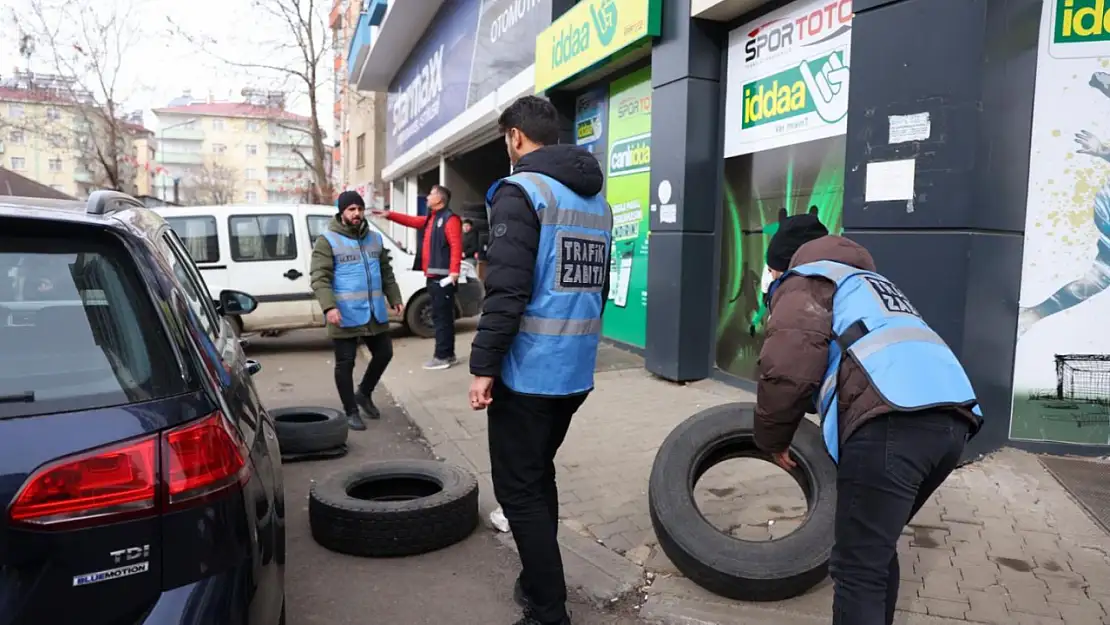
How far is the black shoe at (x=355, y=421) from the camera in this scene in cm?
614

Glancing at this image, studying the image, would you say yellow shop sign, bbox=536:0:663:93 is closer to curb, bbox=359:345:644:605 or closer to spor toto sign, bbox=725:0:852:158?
spor toto sign, bbox=725:0:852:158

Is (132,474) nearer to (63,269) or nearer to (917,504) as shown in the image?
(63,269)

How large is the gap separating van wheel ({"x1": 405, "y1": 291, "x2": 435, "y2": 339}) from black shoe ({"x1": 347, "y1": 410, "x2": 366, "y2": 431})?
187 inches

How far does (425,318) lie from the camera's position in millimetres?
11016

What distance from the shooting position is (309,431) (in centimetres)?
526

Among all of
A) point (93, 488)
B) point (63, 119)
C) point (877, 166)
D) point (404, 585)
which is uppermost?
point (63, 119)

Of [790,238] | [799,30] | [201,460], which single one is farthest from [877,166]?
[201,460]

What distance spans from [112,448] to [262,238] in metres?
8.97

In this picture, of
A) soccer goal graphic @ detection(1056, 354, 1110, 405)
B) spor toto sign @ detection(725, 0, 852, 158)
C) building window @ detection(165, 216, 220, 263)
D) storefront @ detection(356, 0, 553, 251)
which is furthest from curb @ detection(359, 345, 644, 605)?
storefront @ detection(356, 0, 553, 251)

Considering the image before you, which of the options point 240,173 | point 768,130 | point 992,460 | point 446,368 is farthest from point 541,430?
point 240,173

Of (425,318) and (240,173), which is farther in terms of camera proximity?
(240,173)

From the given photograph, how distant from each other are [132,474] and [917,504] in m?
2.27

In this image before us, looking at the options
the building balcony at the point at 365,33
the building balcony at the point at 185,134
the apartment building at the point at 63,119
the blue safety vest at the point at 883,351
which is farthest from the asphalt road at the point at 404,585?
the building balcony at the point at 185,134

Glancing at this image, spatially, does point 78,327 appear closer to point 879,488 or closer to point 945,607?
point 879,488
